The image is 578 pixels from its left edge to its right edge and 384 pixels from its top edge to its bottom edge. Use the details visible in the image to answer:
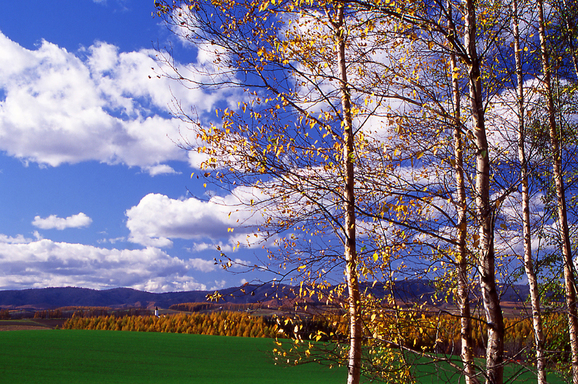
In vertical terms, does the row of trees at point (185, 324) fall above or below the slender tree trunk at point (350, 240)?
below

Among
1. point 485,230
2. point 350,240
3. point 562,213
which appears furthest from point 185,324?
point 485,230

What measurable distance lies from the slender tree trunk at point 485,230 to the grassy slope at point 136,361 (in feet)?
29.8

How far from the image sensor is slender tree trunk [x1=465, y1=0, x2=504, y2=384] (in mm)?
4293

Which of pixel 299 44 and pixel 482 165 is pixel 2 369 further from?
pixel 482 165

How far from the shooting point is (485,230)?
4.59 metres

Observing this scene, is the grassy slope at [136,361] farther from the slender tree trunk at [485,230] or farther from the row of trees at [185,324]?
the slender tree trunk at [485,230]

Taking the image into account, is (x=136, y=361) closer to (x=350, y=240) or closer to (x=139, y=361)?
(x=139, y=361)

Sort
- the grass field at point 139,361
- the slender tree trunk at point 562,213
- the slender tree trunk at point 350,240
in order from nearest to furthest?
1. the slender tree trunk at point 350,240
2. the slender tree trunk at point 562,213
3. the grass field at point 139,361

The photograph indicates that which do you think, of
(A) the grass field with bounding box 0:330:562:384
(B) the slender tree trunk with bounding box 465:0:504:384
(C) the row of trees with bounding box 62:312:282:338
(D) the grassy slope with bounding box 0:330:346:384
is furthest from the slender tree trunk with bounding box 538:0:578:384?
(C) the row of trees with bounding box 62:312:282:338

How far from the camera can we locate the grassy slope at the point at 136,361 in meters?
11.5

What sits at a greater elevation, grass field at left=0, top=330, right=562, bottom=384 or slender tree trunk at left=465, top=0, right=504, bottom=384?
slender tree trunk at left=465, top=0, right=504, bottom=384

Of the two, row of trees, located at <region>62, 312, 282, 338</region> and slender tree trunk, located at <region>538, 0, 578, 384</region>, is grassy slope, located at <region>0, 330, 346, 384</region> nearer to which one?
row of trees, located at <region>62, 312, 282, 338</region>

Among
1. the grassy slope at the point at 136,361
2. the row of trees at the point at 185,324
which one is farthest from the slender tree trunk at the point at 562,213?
the row of trees at the point at 185,324

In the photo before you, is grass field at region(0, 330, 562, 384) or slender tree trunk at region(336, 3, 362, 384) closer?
slender tree trunk at region(336, 3, 362, 384)
